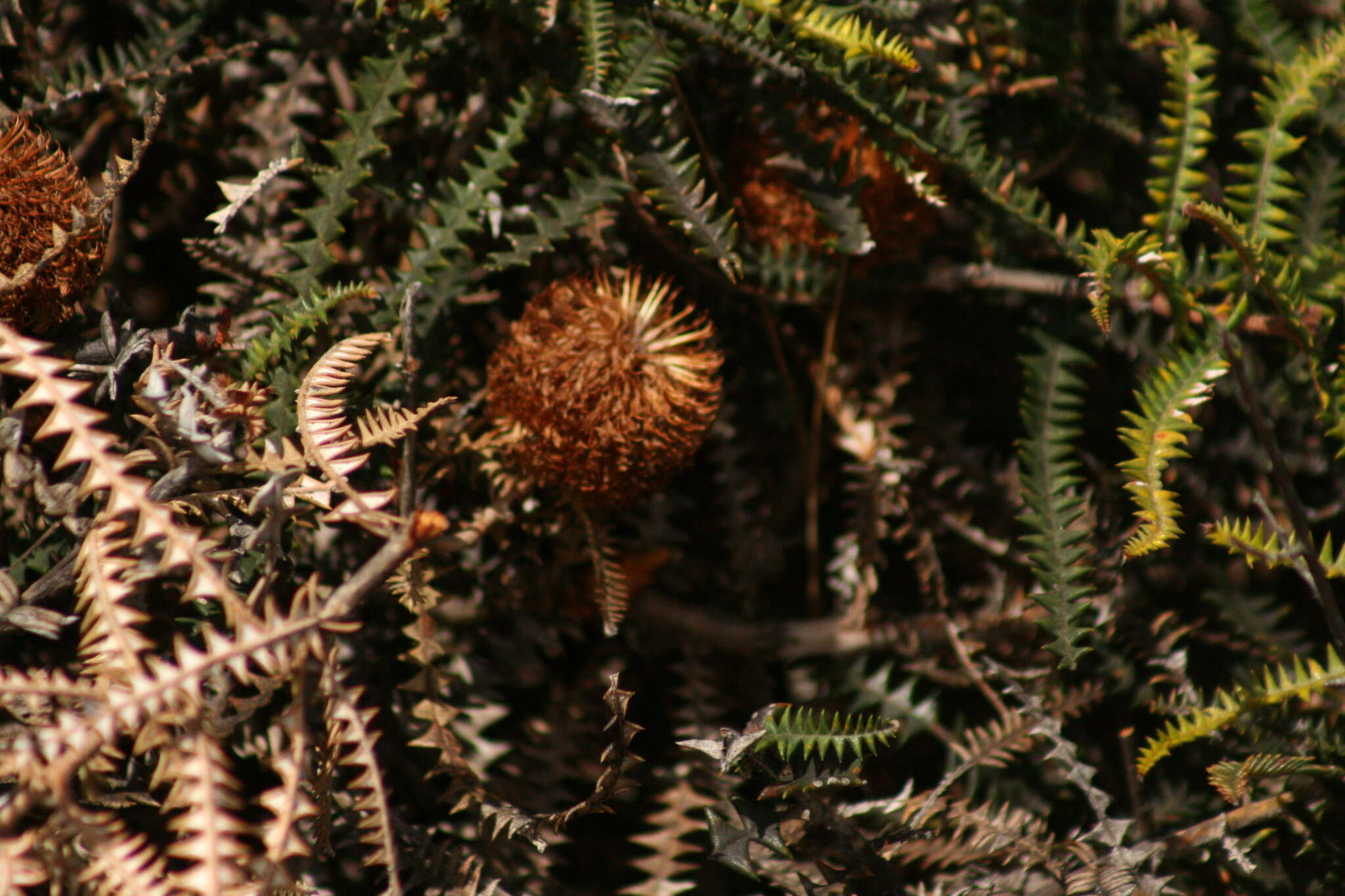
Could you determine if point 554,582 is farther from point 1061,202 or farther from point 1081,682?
point 1061,202

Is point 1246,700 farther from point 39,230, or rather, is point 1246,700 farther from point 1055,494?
point 39,230

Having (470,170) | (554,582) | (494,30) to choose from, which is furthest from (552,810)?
(494,30)

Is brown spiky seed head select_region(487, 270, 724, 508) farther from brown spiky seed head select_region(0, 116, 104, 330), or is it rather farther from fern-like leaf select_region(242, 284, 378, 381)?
brown spiky seed head select_region(0, 116, 104, 330)

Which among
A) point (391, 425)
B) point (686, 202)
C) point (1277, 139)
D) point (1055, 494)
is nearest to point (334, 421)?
point (391, 425)

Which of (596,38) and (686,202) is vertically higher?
(596,38)

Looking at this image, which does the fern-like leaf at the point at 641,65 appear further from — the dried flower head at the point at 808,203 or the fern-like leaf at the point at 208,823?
the fern-like leaf at the point at 208,823

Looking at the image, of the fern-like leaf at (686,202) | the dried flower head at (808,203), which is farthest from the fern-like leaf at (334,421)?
the dried flower head at (808,203)
